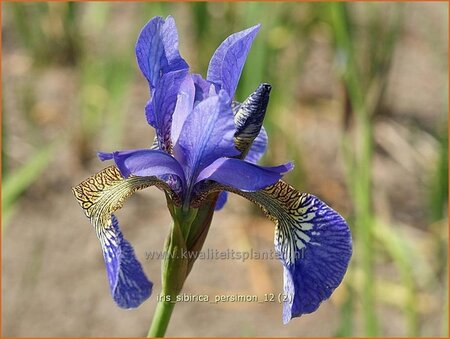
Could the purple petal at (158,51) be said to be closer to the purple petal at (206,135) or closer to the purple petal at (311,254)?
the purple petal at (206,135)

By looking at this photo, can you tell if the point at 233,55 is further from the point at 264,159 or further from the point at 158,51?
the point at 264,159

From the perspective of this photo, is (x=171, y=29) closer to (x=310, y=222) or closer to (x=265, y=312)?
(x=310, y=222)

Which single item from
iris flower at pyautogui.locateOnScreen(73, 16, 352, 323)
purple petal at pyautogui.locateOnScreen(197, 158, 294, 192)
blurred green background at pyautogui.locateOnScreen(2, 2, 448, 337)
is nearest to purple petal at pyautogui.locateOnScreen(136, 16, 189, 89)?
iris flower at pyautogui.locateOnScreen(73, 16, 352, 323)

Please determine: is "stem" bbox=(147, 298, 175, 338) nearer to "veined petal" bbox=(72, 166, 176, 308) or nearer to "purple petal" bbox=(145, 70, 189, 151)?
"veined petal" bbox=(72, 166, 176, 308)

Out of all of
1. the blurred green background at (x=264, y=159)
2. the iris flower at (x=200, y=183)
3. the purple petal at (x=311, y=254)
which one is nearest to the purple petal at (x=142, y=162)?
the iris flower at (x=200, y=183)

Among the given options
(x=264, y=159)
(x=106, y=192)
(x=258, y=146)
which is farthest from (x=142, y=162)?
(x=264, y=159)

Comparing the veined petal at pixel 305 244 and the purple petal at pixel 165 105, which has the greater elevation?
the purple petal at pixel 165 105

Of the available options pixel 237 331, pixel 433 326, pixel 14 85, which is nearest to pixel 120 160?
pixel 237 331

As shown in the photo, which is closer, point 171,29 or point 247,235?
point 171,29
